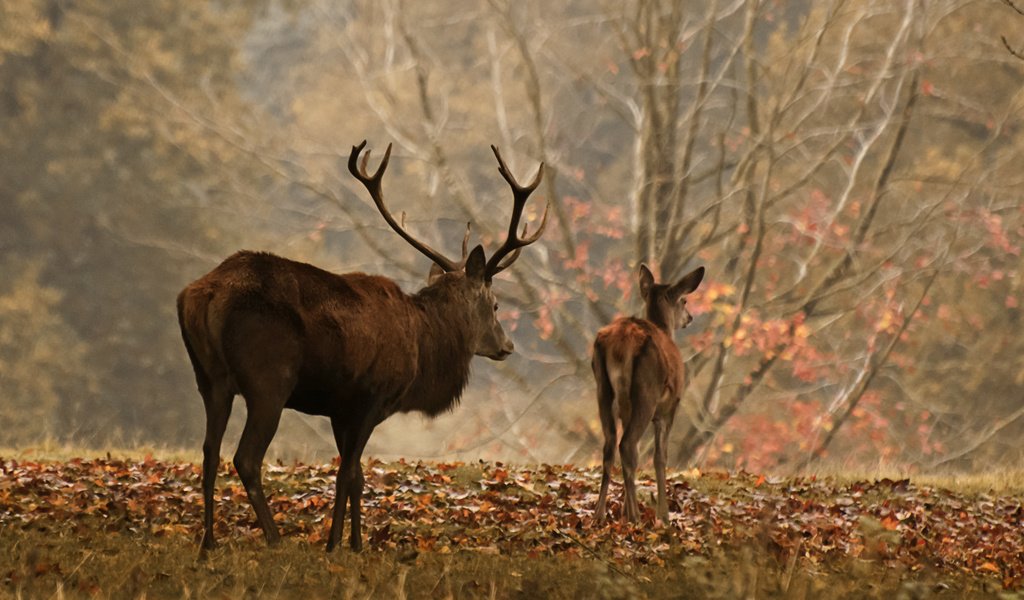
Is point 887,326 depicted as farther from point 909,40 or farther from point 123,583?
point 123,583

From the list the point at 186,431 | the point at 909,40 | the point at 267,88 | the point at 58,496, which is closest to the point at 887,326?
the point at 909,40

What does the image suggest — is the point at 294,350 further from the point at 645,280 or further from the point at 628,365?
the point at 645,280

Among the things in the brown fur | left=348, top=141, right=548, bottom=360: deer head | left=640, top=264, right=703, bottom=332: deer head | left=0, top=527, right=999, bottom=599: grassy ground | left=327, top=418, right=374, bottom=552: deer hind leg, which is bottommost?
left=0, top=527, right=999, bottom=599: grassy ground

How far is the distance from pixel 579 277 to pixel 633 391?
267 inches

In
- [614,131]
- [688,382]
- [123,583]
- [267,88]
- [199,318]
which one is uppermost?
[267,88]

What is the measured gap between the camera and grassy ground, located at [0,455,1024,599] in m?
6.41

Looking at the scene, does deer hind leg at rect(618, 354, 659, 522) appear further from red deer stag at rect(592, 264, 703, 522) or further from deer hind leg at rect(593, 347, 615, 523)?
deer hind leg at rect(593, 347, 615, 523)

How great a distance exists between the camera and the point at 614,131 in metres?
41.8

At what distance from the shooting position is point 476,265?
941 cm

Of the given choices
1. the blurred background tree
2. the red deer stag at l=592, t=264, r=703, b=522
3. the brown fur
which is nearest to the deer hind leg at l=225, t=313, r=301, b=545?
the brown fur

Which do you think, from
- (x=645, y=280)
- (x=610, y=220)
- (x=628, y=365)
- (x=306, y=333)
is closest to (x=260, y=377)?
(x=306, y=333)

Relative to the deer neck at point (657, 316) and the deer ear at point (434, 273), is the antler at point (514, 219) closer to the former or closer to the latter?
Result: the deer ear at point (434, 273)

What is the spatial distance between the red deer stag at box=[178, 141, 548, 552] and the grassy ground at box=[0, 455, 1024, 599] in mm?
546

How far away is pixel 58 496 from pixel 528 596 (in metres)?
4.64
